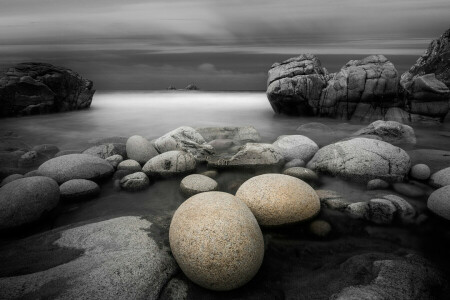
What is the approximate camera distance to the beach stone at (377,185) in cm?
557

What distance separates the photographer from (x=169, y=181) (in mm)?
6133

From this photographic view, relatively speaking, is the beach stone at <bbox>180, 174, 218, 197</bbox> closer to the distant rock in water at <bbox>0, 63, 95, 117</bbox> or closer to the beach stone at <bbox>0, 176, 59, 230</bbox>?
the beach stone at <bbox>0, 176, 59, 230</bbox>

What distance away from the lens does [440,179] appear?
18.6ft

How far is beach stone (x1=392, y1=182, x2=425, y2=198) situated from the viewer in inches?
211

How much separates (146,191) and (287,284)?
3570 millimetres

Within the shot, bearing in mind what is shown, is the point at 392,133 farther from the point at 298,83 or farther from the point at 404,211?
→ the point at 298,83

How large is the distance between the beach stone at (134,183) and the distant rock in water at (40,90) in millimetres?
14130

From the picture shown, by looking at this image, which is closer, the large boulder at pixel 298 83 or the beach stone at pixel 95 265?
the beach stone at pixel 95 265

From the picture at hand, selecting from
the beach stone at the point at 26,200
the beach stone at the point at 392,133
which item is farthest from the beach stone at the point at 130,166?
the beach stone at the point at 392,133

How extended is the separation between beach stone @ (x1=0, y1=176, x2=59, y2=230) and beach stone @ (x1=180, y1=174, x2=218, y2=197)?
227 cm

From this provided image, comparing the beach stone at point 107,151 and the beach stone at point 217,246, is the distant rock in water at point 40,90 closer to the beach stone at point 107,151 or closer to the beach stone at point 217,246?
the beach stone at point 107,151

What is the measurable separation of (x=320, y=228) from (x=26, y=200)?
464cm

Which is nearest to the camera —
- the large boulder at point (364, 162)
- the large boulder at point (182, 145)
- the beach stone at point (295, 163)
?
the large boulder at point (364, 162)

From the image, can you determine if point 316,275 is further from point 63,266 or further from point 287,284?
point 63,266
